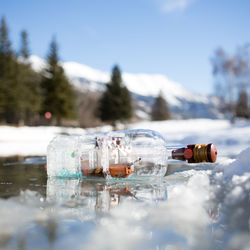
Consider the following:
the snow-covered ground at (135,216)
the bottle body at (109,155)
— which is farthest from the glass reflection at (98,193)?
the bottle body at (109,155)

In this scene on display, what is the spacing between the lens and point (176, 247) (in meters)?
1.68

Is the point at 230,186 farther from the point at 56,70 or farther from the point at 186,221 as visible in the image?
the point at 56,70

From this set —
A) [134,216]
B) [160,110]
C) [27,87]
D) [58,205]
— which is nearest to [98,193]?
[58,205]

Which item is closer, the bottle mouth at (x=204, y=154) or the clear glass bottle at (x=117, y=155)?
the bottle mouth at (x=204, y=154)

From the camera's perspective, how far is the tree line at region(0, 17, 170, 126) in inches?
1355

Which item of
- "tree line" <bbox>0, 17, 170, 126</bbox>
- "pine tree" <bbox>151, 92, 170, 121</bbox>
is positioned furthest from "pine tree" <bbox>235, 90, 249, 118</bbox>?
"pine tree" <bbox>151, 92, 170, 121</bbox>

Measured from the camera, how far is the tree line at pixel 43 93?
34406 mm

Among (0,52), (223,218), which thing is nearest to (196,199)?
(223,218)

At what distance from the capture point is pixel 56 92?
38406 millimetres

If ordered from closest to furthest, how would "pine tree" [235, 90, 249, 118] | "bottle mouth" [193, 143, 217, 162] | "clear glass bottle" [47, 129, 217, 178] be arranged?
"bottle mouth" [193, 143, 217, 162] < "clear glass bottle" [47, 129, 217, 178] < "pine tree" [235, 90, 249, 118]

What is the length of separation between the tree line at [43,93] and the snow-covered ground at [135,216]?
32364 mm

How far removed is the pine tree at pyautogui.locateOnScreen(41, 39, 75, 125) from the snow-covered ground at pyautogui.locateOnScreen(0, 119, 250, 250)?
35.9 meters

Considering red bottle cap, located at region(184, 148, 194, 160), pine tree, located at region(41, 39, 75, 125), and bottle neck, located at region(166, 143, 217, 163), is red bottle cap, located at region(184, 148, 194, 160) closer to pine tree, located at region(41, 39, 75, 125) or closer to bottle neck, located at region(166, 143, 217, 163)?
bottle neck, located at region(166, 143, 217, 163)

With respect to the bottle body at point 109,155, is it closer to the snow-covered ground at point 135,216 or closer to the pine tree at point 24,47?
the snow-covered ground at point 135,216
